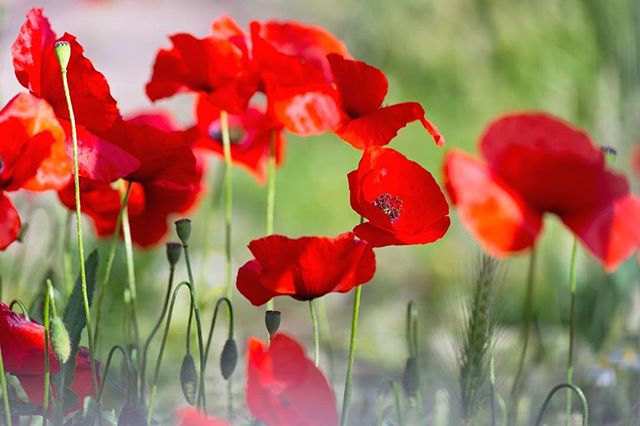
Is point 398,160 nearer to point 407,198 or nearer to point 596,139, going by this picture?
point 407,198

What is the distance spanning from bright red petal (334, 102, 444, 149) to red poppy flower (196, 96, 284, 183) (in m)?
0.22

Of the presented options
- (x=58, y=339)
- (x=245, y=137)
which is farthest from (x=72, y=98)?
(x=245, y=137)

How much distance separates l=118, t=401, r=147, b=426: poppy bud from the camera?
0.75 meters

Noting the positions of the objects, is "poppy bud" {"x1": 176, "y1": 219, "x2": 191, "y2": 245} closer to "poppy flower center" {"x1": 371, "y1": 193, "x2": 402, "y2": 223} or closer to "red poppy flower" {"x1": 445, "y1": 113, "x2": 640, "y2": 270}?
"poppy flower center" {"x1": 371, "y1": 193, "x2": 402, "y2": 223}

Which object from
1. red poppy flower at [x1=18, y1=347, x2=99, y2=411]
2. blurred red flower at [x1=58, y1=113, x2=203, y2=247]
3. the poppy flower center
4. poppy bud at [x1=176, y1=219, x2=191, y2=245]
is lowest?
red poppy flower at [x1=18, y1=347, x2=99, y2=411]

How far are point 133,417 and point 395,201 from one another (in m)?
0.22

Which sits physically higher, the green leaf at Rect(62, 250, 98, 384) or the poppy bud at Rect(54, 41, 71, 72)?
the poppy bud at Rect(54, 41, 71, 72)

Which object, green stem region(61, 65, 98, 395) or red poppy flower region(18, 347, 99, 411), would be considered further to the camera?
red poppy flower region(18, 347, 99, 411)

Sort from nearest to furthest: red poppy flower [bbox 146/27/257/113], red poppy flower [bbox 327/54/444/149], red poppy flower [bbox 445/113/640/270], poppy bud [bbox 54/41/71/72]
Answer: poppy bud [bbox 54/41/71/72] < red poppy flower [bbox 327/54/444/149] < red poppy flower [bbox 146/27/257/113] < red poppy flower [bbox 445/113/640/270]

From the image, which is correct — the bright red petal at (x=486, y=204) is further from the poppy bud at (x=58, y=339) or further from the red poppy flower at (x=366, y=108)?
the poppy bud at (x=58, y=339)

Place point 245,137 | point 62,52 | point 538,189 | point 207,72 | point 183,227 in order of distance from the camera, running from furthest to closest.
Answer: point 245,137 → point 538,189 → point 207,72 → point 183,227 → point 62,52

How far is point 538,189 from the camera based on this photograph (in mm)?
1036

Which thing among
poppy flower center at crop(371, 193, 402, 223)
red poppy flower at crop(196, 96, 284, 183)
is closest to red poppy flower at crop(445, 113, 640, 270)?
red poppy flower at crop(196, 96, 284, 183)

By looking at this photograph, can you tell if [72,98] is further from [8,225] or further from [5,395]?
[5,395]
